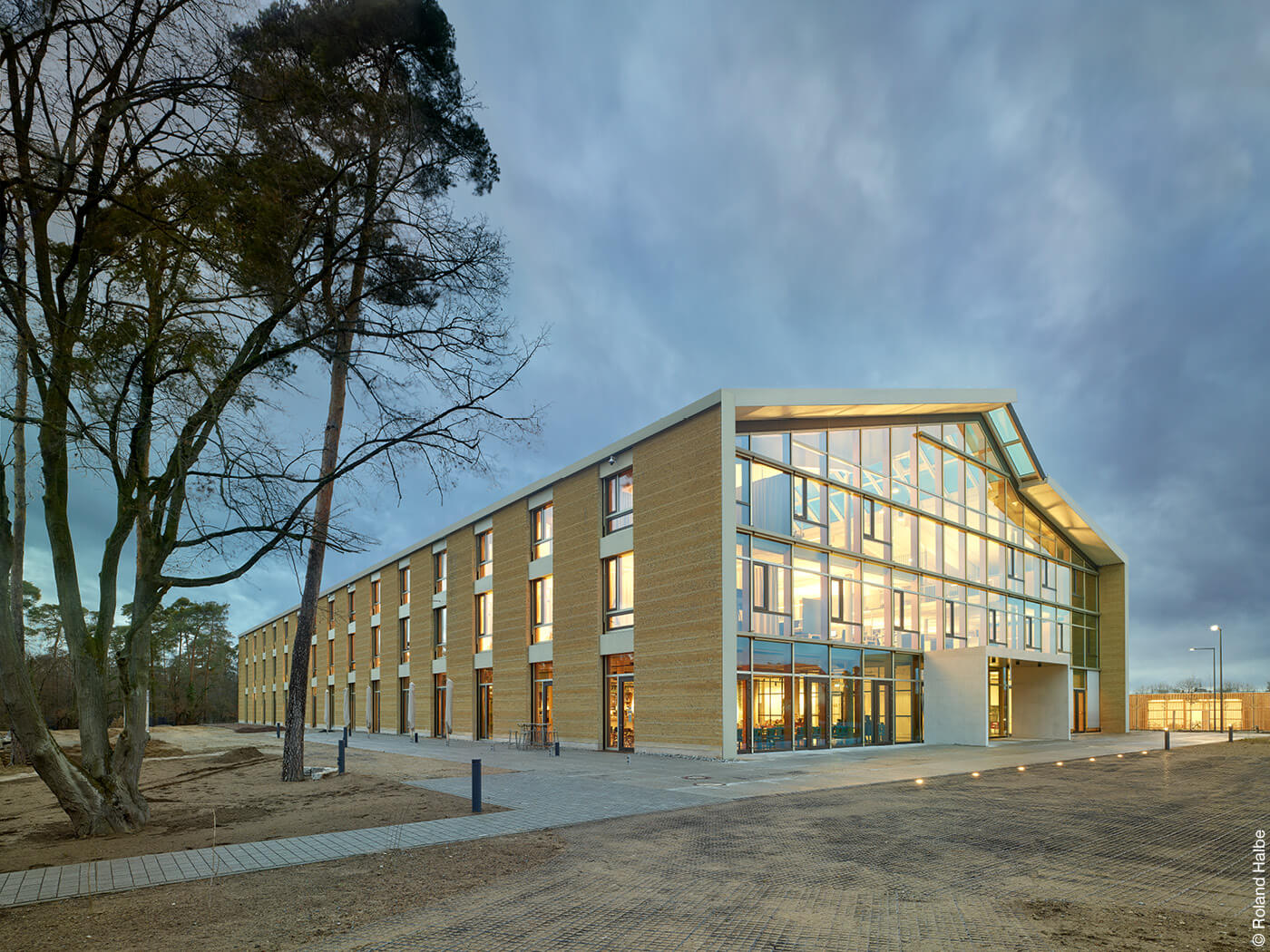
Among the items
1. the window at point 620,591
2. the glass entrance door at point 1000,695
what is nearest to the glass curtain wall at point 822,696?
the window at point 620,591

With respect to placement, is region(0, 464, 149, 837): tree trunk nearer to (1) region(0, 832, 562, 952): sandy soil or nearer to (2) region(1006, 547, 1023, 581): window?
(1) region(0, 832, 562, 952): sandy soil

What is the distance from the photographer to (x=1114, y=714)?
3719 centimetres

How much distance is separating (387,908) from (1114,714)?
3882 centimetres

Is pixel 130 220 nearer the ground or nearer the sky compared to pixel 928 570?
nearer the sky

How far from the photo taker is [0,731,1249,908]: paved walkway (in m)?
8.33

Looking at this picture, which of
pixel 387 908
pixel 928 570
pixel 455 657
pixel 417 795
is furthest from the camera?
pixel 455 657

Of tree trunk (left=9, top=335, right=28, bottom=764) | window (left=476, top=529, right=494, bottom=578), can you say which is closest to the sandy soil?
tree trunk (left=9, top=335, right=28, bottom=764)

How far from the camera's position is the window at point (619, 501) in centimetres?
2494

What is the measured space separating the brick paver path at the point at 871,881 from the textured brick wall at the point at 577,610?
12982 millimetres

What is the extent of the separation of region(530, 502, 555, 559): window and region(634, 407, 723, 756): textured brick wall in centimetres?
632

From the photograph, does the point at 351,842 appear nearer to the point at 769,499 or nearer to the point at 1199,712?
the point at 769,499

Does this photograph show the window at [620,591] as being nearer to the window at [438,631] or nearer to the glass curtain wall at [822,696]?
the glass curtain wall at [822,696]

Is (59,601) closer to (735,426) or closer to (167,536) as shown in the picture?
(167,536)

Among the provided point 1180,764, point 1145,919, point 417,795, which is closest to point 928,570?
point 1180,764
